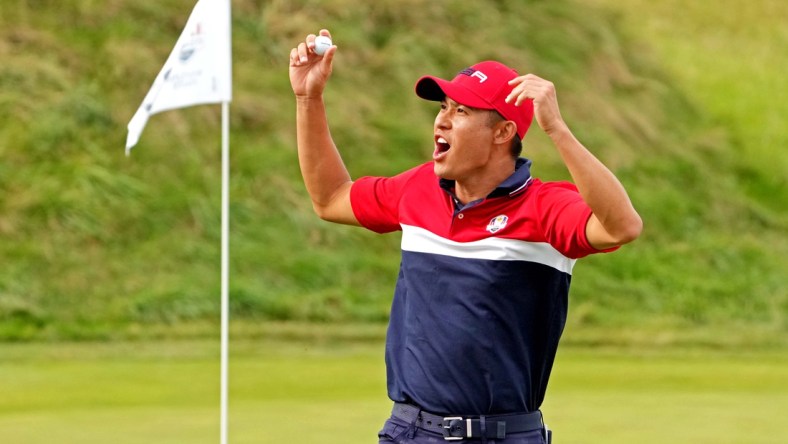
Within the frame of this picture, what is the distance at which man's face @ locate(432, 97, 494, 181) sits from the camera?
12.9 ft

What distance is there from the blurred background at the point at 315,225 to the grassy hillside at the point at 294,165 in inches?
1.2

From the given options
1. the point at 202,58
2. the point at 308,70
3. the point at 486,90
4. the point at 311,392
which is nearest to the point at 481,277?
the point at 486,90

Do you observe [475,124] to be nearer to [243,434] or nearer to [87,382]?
[243,434]

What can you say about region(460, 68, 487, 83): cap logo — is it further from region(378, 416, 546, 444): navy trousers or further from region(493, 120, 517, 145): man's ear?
region(378, 416, 546, 444): navy trousers

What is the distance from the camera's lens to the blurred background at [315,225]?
30.4 feet

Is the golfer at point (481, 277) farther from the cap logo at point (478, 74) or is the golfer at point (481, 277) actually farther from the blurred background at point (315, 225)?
the blurred background at point (315, 225)

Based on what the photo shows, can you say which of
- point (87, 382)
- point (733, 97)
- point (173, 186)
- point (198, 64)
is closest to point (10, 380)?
point (87, 382)

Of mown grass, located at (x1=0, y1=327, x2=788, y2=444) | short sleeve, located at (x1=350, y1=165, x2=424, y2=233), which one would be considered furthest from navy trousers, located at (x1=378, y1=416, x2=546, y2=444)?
mown grass, located at (x1=0, y1=327, x2=788, y2=444)

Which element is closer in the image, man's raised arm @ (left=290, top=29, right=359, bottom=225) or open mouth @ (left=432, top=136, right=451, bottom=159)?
open mouth @ (left=432, top=136, right=451, bottom=159)

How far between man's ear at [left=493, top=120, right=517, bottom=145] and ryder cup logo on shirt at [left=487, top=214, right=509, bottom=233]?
0.25 m

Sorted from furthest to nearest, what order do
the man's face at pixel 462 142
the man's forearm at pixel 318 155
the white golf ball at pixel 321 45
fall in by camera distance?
1. the man's forearm at pixel 318 155
2. the white golf ball at pixel 321 45
3. the man's face at pixel 462 142

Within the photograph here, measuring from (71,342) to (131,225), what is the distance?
265 centimetres

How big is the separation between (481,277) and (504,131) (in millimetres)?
452

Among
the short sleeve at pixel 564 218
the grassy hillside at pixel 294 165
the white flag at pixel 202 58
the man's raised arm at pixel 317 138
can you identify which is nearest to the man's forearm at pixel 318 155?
the man's raised arm at pixel 317 138
